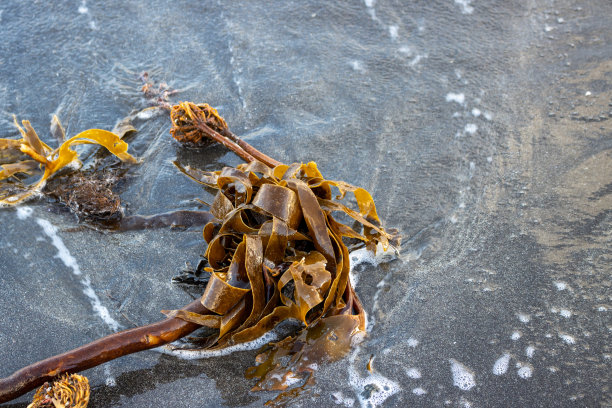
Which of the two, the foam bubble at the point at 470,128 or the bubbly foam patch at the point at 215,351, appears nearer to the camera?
the bubbly foam patch at the point at 215,351

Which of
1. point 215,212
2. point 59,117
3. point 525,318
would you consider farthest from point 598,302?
point 59,117

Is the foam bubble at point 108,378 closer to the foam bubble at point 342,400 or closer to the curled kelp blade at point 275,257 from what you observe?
the curled kelp blade at point 275,257

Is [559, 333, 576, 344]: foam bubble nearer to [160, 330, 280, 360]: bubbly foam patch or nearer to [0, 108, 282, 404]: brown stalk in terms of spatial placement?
[160, 330, 280, 360]: bubbly foam patch

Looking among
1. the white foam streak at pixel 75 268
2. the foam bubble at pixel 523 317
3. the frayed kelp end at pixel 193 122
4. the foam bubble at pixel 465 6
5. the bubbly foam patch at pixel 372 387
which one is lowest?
the bubbly foam patch at pixel 372 387

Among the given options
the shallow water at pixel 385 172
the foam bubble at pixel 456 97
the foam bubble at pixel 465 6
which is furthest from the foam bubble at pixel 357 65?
the foam bubble at pixel 465 6

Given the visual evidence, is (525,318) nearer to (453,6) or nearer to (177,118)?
(177,118)

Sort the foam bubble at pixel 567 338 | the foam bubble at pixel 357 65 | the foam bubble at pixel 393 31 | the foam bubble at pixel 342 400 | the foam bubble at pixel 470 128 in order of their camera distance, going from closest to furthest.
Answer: the foam bubble at pixel 342 400
the foam bubble at pixel 567 338
the foam bubble at pixel 470 128
the foam bubble at pixel 357 65
the foam bubble at pixel 393 31
